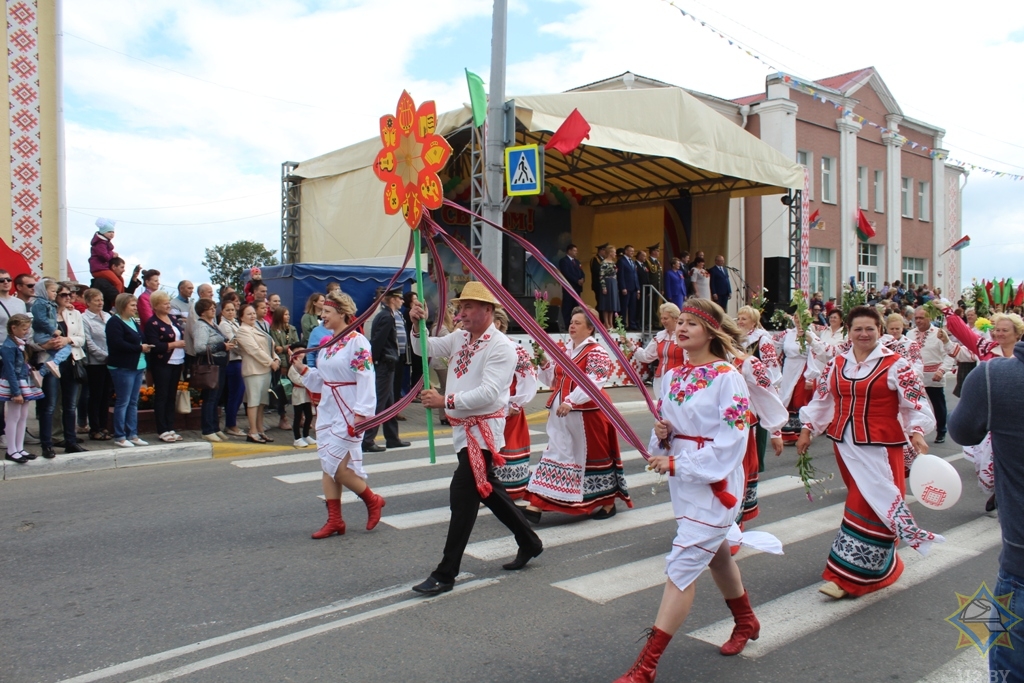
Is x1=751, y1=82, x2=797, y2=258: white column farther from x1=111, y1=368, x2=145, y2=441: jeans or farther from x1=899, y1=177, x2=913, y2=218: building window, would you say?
x1=111, y1=368, x2=145, y2=441: jeans

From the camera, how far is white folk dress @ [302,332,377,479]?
625 centimetres

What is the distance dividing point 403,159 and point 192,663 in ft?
10.8

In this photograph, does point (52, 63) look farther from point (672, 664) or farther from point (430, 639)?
point (672, 664)

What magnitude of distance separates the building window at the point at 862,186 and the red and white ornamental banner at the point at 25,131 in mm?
26452

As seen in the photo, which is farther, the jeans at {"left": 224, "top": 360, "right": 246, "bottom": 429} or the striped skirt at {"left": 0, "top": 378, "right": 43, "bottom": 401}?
the jeans at {"left": 224, "top": 360, "right": 246, "bottom": 429}

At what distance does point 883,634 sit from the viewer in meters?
4.48

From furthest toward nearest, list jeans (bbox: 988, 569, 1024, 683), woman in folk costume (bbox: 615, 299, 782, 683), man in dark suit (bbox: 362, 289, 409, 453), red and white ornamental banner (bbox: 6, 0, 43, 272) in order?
red and white ornamental banner (bbox: 6, 0, 43, 272)
man in dark suit (bbox: 362, 289, 409, 453)
woman in folk costume (bbox: 615, 299, 782, 683)
jeans (bbox: 988, 569, 1024, 683)

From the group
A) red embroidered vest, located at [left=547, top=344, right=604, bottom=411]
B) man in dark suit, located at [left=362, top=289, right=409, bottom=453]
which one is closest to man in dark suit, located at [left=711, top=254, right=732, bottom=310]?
man in dark suit, located at [left=362, top=289, right=409, bottom=453]

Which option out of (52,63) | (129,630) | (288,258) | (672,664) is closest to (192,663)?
(129,630)

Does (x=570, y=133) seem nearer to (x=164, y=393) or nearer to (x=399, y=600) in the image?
(x=164, y=393)

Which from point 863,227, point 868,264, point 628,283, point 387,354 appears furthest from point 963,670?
point 868,264

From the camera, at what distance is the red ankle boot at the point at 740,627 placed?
4.15 meters

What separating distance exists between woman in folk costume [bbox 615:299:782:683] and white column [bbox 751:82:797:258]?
23.1m

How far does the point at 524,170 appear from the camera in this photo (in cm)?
1187
